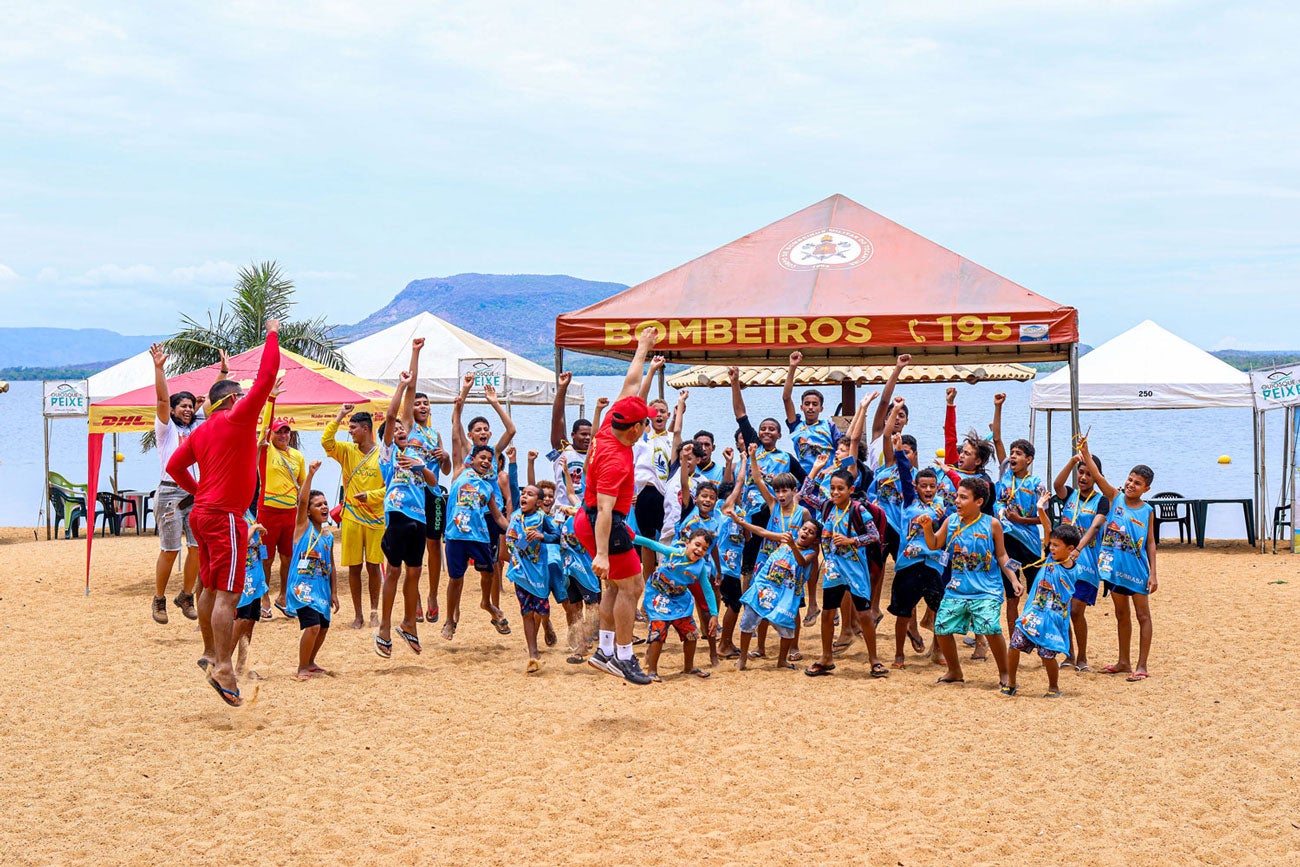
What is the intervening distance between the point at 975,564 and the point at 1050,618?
0.54m

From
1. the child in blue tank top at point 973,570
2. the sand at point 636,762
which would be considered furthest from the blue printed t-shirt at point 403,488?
the child in blue tank top at point 973,570

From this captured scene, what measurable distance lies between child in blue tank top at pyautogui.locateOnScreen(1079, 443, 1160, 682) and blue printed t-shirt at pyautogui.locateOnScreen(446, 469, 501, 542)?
4.19m

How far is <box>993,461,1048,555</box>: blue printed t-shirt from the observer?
8578mm

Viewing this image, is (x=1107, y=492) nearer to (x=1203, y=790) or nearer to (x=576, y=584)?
(x=1203, y=790)

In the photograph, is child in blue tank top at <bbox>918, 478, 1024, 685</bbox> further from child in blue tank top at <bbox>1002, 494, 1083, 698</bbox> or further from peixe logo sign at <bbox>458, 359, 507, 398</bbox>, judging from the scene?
peixe logo sign at <bbox>458, 359, 507, 398</bbox>

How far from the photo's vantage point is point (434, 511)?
8.66 metres

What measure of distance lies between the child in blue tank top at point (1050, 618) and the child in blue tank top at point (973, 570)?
16cm

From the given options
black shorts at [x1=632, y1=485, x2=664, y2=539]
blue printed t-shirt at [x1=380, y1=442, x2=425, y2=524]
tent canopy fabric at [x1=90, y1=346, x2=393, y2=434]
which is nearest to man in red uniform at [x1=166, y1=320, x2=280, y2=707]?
blue printed t-shirt at [x1=380, y1=442, x2=425, y2=524]

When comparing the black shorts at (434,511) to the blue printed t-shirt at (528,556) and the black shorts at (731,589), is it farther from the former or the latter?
the black shorts at (731,589)

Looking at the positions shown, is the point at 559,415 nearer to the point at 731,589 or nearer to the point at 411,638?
the point at 731,589

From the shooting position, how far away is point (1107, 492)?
7.56 meters

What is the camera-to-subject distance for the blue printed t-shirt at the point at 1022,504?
8.58 m

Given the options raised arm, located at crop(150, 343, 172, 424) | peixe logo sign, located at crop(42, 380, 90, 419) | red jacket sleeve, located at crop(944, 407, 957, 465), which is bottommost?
red jacket sleeve, located at crop(944, 407, 957, 465)

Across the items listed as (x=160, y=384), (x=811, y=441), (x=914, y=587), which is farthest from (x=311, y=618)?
(x=914, y=587)
